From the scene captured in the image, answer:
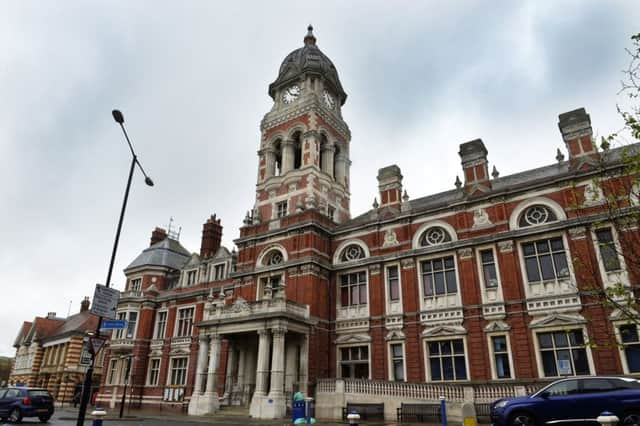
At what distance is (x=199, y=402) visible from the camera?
2478 cm

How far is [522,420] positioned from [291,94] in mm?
31828

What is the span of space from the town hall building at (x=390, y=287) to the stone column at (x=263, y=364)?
0.09 m

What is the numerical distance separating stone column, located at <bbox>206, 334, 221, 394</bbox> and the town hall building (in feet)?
0.22

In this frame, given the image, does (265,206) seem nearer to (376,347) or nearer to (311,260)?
(311,260)

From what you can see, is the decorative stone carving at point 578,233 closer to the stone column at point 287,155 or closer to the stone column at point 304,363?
the stone column at point 304,363

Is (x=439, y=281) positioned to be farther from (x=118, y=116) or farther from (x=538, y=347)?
(x=118, y=116)

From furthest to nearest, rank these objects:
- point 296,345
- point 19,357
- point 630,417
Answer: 1. point 19,357
2. point 296,345
3. point 630,417

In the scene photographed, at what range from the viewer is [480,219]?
24672 mm

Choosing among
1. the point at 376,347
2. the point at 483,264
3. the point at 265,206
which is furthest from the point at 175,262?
the point at 483,264

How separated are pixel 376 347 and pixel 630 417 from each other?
1540 centimetres

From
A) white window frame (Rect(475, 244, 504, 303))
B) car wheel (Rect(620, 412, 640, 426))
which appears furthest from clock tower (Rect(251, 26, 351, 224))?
car wheel (Rect(620, 412, 640, 426))

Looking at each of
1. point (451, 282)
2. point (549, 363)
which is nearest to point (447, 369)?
point (451, 282)

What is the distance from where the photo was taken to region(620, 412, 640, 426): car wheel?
10953 mm

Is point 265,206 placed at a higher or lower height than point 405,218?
higher
